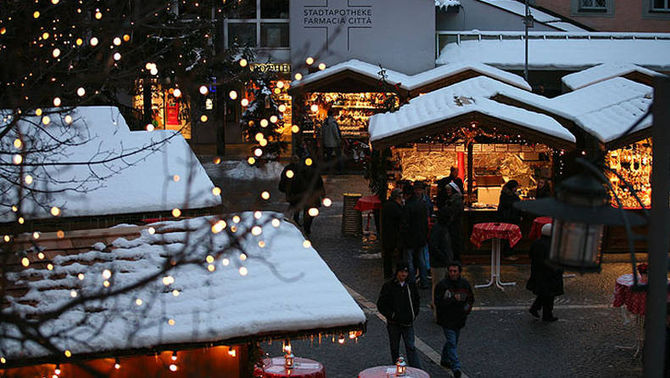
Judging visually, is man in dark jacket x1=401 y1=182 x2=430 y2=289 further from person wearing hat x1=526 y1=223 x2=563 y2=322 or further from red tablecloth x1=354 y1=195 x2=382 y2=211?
red tablecloth x1=354 y1=195 x2=382 y2=211

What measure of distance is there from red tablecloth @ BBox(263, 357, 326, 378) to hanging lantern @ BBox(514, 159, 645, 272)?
14.9 feet

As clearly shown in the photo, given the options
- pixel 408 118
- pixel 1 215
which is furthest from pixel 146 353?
pixel 408 118

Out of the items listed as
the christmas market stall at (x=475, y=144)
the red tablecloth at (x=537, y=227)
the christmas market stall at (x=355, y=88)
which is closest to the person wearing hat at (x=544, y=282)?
the red tablecloth at (x=537, y=227)

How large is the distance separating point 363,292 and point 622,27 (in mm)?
24501

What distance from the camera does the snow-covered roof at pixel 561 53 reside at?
29.5m

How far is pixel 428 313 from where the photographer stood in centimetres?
1377

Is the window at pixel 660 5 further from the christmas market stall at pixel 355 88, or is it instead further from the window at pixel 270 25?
the window at pixel 270 25

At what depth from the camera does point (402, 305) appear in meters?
10.7

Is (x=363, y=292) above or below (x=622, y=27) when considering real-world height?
below

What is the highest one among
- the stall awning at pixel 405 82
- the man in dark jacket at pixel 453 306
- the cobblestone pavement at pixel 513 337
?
the stall awning at pixel 405 82

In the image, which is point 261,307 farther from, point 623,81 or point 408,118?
point 623,81

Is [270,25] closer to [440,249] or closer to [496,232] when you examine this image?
[496,232]

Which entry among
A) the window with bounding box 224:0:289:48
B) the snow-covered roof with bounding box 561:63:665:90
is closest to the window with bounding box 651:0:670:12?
the snow-covered roof with bounding box 561:63:665:90

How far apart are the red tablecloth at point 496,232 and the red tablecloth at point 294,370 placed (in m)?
6.53
